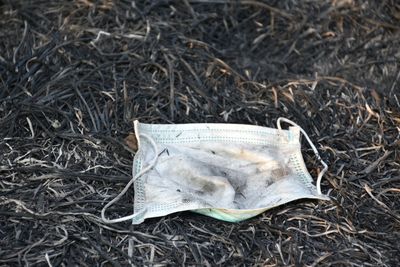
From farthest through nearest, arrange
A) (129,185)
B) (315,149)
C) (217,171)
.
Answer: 1. (315,149)
2. (217,171)
3. (129,185)

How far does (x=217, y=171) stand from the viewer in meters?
2.98

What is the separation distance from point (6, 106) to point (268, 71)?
4.45 ft

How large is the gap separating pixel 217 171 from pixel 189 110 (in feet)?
1.55

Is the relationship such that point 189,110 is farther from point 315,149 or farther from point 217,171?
point 315,149

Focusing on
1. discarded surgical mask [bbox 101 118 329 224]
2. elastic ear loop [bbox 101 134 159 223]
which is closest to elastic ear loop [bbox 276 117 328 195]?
discarded surgical mask [bbox 101 118 329 224]

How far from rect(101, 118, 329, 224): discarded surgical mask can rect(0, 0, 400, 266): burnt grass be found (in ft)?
0.19

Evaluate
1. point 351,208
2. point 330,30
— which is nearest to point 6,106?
point 351,208

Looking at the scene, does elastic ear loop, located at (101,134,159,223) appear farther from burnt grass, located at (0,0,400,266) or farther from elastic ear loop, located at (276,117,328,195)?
elastic ear loop, located at (276,117,328,195)

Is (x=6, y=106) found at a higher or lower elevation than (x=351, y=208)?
lower

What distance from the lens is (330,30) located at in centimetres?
409

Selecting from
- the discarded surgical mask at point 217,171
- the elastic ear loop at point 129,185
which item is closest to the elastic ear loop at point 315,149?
the discarded surgical mask at point 217,171

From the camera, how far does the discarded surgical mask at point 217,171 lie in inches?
109

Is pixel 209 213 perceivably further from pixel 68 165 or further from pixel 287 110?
pixel 287 110

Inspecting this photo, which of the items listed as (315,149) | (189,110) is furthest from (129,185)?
(315,149)
